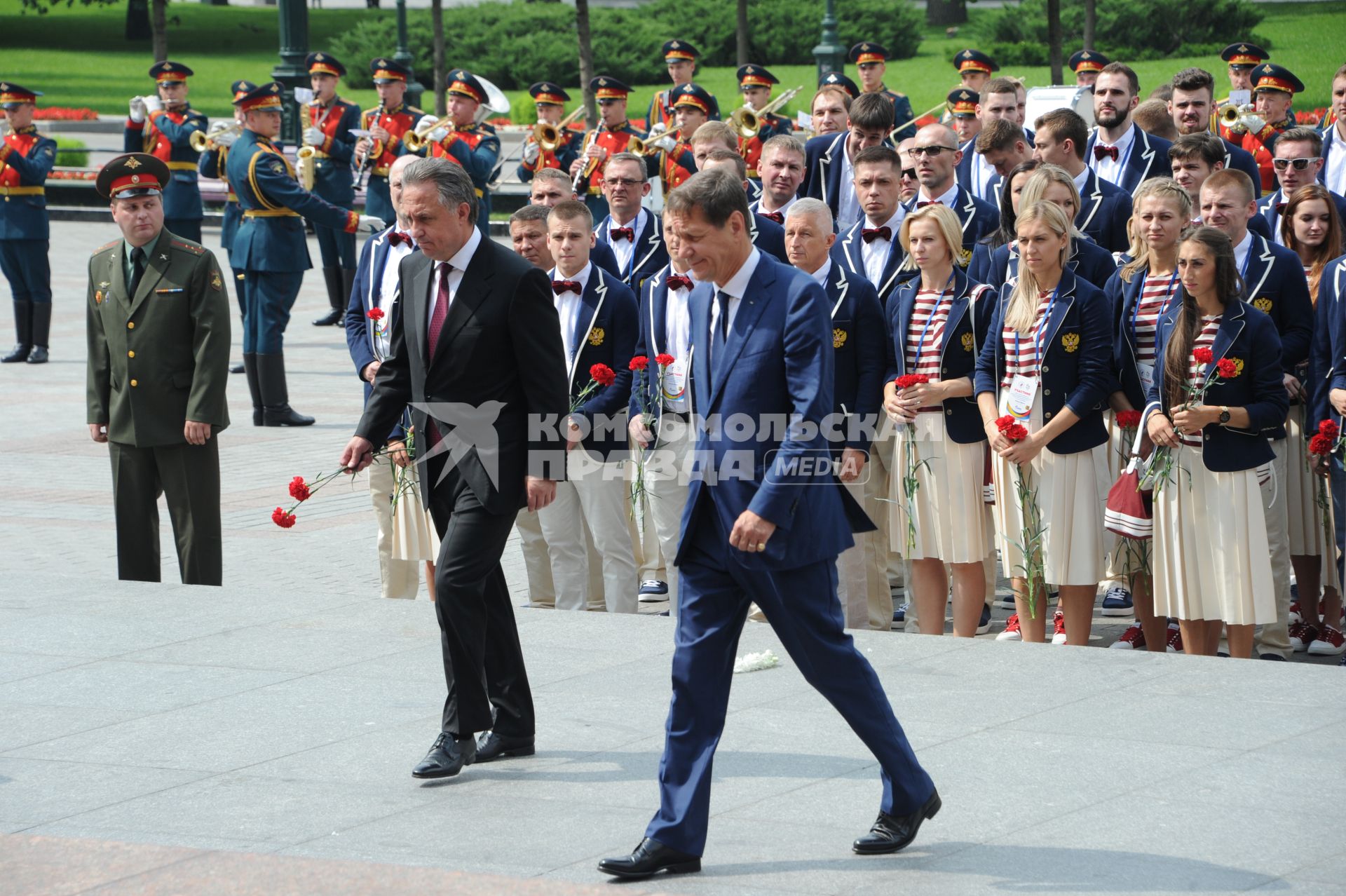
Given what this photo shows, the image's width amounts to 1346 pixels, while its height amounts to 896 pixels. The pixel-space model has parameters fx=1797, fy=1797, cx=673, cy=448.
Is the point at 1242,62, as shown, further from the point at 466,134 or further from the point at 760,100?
the point at 466,134

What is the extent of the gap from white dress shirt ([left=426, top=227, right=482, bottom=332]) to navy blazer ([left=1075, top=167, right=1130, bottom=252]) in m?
4.01

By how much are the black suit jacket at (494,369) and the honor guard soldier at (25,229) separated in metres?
11.8

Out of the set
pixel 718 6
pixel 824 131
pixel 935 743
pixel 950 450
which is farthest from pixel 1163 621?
pixel 718 6

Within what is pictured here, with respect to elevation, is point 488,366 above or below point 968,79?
below

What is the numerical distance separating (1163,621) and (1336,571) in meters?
0.87

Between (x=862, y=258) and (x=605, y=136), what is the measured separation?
24.4ft

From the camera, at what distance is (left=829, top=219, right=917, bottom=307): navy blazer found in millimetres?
8555

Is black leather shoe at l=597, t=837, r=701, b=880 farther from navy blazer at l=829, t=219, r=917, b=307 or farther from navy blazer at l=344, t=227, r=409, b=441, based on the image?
navy blazer at l=344, t=227, r=409, b=441

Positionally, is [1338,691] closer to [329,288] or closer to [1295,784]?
[1295,784]

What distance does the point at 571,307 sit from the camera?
8.63 m

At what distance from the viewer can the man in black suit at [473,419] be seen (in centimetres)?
600

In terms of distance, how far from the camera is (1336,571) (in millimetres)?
8188

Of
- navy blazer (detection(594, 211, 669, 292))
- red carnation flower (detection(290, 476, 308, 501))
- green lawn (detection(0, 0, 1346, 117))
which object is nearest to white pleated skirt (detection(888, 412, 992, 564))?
navy blazer (detection(594, 211, 669, 292))

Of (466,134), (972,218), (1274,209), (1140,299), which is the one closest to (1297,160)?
(1274,209)
